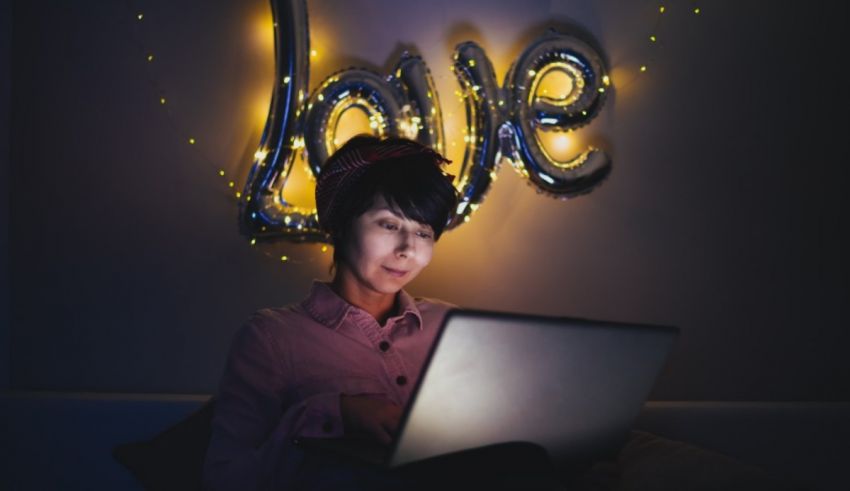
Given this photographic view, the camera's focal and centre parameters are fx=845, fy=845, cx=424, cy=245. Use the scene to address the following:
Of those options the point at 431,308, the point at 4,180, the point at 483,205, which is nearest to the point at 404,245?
the point at 431,308

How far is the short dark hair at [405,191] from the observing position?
1970 mm

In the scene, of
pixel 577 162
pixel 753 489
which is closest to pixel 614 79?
pixel 577 162

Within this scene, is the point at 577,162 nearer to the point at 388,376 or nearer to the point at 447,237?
the point at 447,237

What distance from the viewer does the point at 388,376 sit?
2.02m

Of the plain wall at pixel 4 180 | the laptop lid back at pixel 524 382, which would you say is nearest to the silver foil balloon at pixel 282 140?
the plain wall at pixel 4 180

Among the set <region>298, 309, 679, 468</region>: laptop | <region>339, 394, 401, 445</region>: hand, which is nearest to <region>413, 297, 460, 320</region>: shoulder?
<region>339, 394, 401, 445</region>: hand

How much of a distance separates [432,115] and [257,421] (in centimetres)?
103

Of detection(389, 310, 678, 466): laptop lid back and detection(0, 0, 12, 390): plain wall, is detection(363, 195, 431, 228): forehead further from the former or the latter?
detection(0, 0, 12, 390): plain wall

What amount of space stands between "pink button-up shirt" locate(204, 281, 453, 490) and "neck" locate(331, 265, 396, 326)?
0.05 meters

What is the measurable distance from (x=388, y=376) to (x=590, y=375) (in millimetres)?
728

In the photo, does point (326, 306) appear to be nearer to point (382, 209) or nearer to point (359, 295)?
point (359, 295)

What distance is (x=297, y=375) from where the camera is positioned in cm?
194

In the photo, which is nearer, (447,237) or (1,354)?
(1,354)

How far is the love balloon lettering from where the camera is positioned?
2318 millimetres
